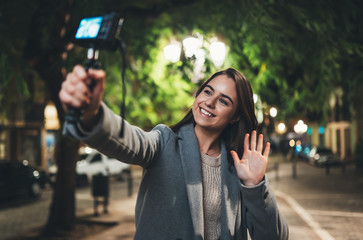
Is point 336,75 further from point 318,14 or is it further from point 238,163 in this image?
point 238,163

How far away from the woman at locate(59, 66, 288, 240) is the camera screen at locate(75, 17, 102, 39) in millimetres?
451

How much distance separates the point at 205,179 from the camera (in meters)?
2.10

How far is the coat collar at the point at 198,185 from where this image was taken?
191 cm

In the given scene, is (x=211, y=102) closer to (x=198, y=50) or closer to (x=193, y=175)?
(x=193, y=175)

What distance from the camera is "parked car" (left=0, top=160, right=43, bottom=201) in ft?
40.4

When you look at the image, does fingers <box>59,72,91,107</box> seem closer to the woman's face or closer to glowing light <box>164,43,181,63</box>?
the woman's face

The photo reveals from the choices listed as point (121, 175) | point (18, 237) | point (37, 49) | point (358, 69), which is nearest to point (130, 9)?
point (37, 49)

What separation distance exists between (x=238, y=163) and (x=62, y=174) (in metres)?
6.28

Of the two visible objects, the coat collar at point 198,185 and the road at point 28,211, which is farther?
the road at point 28,211

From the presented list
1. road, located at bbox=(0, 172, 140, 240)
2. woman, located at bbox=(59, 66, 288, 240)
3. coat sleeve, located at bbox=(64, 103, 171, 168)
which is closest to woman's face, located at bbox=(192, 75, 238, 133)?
woman, located at bbox=(59, 66, 288, 240)

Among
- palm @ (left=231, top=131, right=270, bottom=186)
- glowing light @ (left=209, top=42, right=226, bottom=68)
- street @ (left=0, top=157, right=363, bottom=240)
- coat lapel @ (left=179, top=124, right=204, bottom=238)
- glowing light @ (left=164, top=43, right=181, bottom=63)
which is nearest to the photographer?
coat lapel @ (left=179, top=124, right=204, bottom=238)

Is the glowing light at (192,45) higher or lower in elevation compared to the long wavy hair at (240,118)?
higher

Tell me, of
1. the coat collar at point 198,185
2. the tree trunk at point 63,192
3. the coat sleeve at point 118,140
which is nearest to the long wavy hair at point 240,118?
the coat collar at point 198,185

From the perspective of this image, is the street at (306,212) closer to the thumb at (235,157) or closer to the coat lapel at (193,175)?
the thumb at (235,157)
